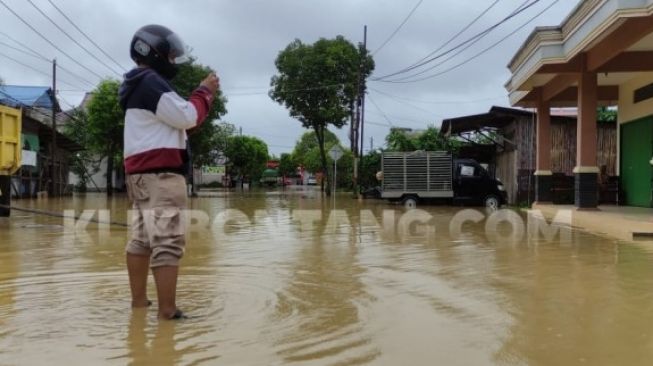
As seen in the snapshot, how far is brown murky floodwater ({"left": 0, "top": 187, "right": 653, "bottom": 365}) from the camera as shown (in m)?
3.09

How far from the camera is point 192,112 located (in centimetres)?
364

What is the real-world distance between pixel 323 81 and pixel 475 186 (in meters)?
13.4

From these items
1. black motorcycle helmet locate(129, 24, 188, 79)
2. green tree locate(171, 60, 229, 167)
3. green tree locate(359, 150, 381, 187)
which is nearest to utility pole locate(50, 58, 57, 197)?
green tree locate(171, 60, 229, 167)

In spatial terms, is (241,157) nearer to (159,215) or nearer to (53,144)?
(53,144)

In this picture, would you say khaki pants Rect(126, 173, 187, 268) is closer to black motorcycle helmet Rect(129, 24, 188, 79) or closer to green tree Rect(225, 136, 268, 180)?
black motorcycle helmet Rect(129, 24, 188, 79)

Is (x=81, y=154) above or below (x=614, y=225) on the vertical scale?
above

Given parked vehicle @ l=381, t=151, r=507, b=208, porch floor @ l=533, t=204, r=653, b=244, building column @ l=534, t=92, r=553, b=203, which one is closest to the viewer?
porch floor @ l=533, t=204, r=653, b=244

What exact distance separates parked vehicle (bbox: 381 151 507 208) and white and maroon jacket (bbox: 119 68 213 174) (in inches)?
647

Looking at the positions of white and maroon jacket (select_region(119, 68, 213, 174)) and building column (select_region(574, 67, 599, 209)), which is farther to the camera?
building column (select_region(574, 67, 599, 209))

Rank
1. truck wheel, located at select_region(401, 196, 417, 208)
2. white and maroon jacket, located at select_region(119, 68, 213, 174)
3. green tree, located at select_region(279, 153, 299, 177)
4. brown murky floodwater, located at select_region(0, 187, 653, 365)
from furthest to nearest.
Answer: green tree, located at select_region(279, 153, 299, 177) < truck wheel, located at select_region(401, 196, 417, 208) < white and maroon jacket, located at select_region(119, 68, 213, 174) < brown murky floodwater, located at select_region(0, 187, 653, 365)

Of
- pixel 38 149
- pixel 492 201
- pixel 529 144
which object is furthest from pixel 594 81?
pixel 38 149

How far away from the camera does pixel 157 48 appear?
3.79 meters

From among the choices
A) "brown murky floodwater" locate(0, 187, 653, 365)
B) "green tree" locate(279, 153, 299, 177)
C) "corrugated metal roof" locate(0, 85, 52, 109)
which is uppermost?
"corrugated metal roof" locate(0, 85, 52, 109)

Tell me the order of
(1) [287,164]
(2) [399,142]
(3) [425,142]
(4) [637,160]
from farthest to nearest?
(1) [287,164]
(2) [399,142]
(3) [425,142]
(4) [637,160]
